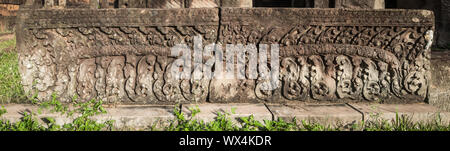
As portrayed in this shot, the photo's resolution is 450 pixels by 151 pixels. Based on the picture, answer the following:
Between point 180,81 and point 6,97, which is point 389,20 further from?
point 6,97

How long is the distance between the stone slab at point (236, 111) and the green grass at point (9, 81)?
5.39ft

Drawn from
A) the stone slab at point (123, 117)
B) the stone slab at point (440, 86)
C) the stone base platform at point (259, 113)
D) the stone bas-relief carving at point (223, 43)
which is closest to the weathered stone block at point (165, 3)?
the stone bas-relief carving at point (223, 43)

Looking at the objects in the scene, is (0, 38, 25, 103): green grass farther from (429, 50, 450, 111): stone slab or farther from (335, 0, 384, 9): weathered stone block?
(429, 50, 450, 111): stone slab

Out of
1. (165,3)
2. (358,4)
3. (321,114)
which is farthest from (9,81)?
(358,4)

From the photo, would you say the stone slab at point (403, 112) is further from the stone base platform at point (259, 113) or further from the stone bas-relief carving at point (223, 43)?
the stone bas-relief carving at point (223, 43)

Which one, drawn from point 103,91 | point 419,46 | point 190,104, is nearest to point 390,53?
point 419,46

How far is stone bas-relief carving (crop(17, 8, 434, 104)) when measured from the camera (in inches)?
100

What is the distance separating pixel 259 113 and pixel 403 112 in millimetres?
1261

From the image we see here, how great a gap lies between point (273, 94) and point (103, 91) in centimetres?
161

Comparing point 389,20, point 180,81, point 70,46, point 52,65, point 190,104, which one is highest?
point 389,20

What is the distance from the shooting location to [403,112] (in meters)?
2.41

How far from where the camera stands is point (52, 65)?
259 cm

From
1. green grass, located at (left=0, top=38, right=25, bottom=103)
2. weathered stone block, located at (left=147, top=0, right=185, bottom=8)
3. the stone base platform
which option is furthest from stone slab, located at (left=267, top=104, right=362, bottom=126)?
green grass, located at (left=0, top=38, right=25, bottom=103)

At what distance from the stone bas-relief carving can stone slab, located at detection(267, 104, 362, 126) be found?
212 mm
